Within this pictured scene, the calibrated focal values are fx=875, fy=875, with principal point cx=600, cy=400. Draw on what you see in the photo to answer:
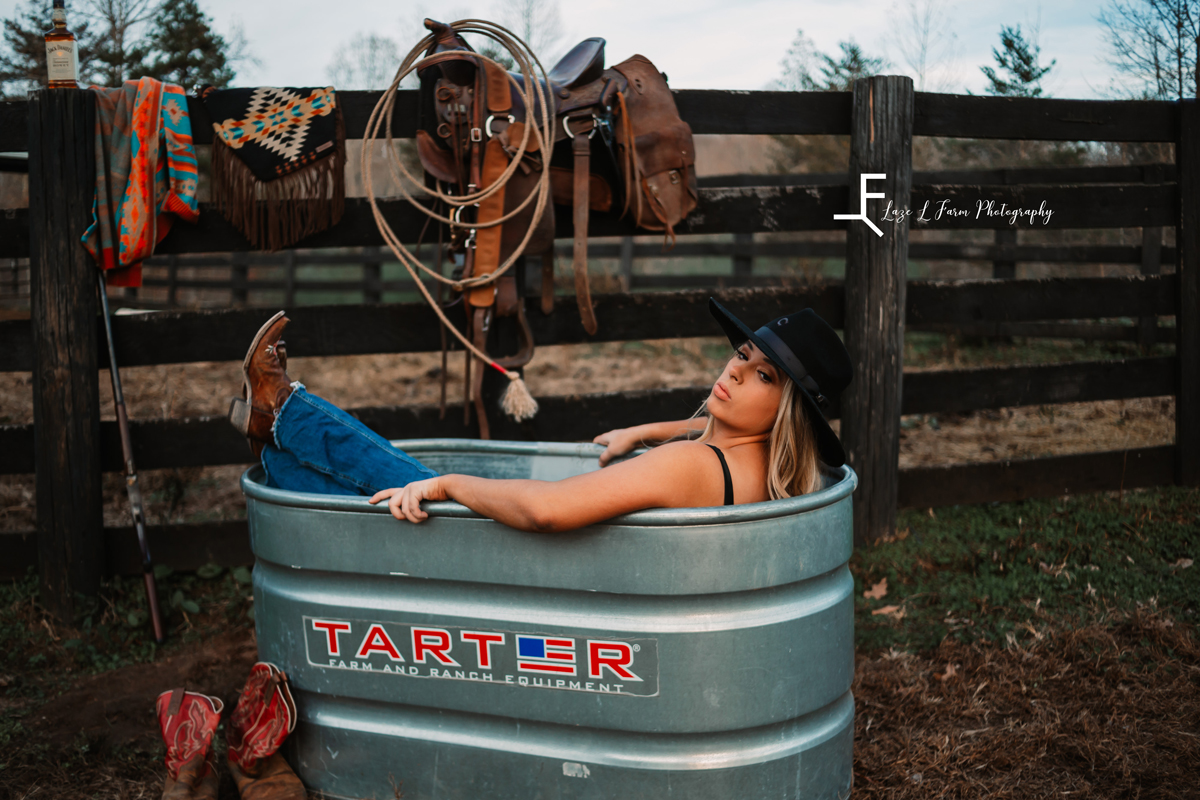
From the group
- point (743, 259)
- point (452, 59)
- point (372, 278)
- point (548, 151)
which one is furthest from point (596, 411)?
point (372, 278)

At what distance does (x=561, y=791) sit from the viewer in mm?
1879

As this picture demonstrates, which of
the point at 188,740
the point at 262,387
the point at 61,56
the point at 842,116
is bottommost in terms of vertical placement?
the point at 188,740

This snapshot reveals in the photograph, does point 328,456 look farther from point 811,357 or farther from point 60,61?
point 60,61

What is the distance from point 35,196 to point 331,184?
1.02 m

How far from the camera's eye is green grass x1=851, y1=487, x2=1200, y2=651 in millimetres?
3072

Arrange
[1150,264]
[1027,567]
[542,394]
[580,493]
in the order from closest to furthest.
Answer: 1. [580,493]
2. [1027,567]
3. [542,394]
4. [1150,264]

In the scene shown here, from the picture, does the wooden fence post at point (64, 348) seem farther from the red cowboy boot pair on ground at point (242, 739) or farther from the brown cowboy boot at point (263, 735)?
the brown cowboy boot at point (263, 735)

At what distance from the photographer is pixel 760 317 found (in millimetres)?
3758

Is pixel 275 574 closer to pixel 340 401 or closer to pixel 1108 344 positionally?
pixel 340 401

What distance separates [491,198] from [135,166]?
48.9 inches

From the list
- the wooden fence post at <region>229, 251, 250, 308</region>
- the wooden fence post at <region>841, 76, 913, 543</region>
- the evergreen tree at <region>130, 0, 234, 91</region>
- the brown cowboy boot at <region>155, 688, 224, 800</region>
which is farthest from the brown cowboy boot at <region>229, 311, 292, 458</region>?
the wooden fence post at <region>229, 251, 250, 308</region>

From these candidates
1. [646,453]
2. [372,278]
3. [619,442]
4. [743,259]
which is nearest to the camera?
[646,453]

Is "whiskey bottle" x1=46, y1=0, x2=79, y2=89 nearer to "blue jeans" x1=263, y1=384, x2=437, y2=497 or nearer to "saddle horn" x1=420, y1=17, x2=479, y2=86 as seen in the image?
"saddle horn" x1=420, y1=17, x2=479, y2=86

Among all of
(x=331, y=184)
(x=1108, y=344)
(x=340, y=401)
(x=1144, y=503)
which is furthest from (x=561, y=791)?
(x=1108, y=344)
